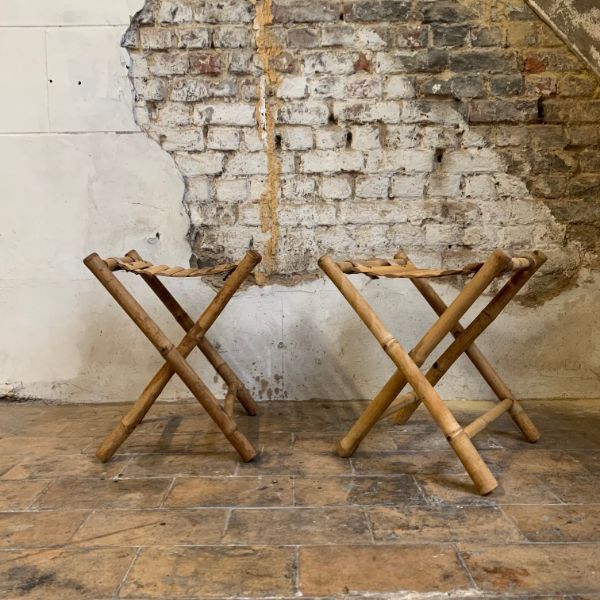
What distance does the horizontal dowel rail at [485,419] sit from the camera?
2.30 m

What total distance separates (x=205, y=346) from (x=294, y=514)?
40.8 inches

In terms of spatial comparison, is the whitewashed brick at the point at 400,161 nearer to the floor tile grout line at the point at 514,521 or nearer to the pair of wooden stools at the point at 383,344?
the pair of wooden stools at the point at 383,344

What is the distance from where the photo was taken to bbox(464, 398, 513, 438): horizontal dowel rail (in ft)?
7.55

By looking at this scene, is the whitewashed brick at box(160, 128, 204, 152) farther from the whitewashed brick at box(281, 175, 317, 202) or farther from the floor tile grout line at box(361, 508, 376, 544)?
the floor tile grout line at box(361, 508, 376, 544)

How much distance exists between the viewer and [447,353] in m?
2.50

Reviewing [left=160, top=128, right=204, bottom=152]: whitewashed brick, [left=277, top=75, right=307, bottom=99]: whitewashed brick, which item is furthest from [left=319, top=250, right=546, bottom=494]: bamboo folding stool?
[left=160, top=128, right=204, bottom=152]: whitewashed brick

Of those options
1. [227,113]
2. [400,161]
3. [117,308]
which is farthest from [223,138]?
[117,308]

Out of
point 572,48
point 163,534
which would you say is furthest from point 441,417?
point 572,48

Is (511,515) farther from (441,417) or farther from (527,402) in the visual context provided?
(527,402)

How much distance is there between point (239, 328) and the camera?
10.5 ft

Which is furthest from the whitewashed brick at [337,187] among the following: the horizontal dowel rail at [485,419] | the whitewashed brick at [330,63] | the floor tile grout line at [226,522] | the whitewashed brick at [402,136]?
the floor tile grout line at [226,522]

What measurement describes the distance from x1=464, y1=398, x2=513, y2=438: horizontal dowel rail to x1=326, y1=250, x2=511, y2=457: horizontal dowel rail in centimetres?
28

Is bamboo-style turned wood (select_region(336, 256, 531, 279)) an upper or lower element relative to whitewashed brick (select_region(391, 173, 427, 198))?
lower

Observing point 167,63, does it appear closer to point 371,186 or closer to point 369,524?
point 371,186
